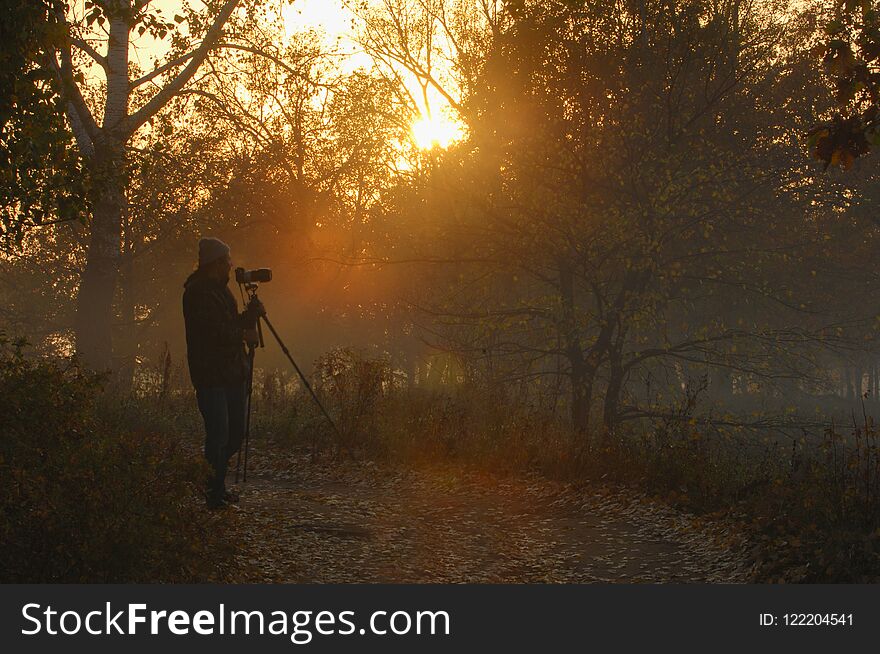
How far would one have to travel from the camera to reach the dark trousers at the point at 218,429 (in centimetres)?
869

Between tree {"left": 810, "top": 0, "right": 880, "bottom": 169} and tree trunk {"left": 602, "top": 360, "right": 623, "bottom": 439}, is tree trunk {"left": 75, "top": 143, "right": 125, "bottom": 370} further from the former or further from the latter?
tree {"left": 810, "top": 0, "right": 880, "bottom": 169}

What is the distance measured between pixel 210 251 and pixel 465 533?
3.83m

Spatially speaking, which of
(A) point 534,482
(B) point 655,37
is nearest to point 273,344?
(B) point 655,37

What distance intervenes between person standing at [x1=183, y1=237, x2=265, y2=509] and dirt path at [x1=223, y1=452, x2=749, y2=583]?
756mm

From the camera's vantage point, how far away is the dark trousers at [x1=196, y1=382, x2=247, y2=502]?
8.69 meters

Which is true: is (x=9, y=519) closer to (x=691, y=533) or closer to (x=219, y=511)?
(x=219, y=511)

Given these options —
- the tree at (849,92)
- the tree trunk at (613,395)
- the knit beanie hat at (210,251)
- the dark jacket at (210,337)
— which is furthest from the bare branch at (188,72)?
the tree at (849,92)

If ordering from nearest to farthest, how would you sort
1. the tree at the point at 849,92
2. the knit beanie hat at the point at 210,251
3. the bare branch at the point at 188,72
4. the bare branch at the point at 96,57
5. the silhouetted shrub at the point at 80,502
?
the tree at the point at 849,92, the silhouetted shrub at the point at 80,502, the knit beanie hat at the point at 210,251, the bare branch at the point at 96,57, the bare branch at the point at 188,72

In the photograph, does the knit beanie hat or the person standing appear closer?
the person standing

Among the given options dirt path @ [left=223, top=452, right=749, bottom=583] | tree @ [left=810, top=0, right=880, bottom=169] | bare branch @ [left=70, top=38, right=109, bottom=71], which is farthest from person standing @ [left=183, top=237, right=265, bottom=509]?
bare branch @ [left=70, top=38, right=109, bottom=71]

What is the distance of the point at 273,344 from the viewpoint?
3991cm

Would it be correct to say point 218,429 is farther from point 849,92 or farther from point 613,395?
point 613,395

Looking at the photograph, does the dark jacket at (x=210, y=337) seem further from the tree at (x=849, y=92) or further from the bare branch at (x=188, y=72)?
the bare branch at (x=188, y=72)

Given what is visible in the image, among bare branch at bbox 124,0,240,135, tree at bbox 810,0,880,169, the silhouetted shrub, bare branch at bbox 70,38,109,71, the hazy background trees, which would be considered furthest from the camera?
bare branch at bbox 124,0,240,135
